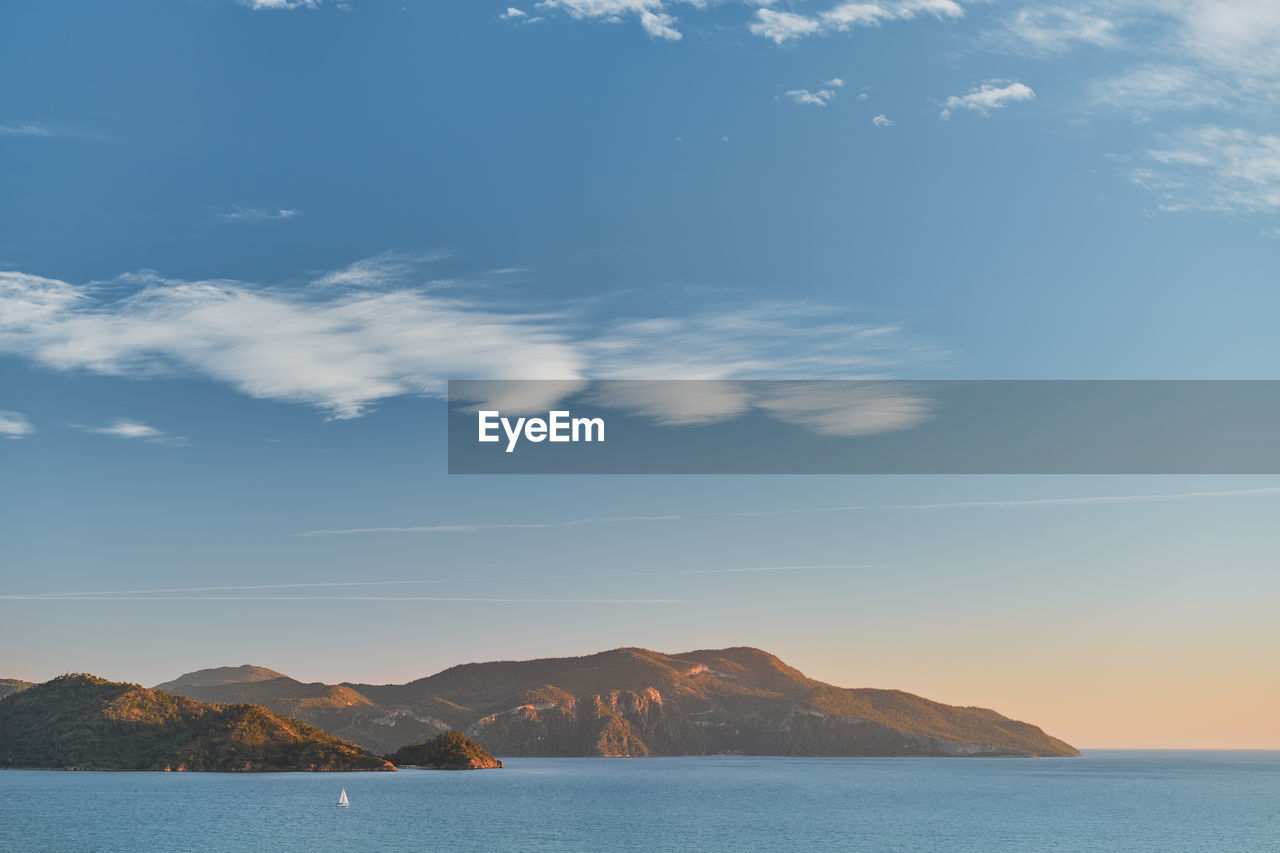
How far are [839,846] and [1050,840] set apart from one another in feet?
121

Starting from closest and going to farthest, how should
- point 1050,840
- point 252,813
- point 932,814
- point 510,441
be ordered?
point 510,441 → point 1050,840 → point 252,813 → point 932,814

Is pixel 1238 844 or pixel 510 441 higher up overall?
pixel 510 441

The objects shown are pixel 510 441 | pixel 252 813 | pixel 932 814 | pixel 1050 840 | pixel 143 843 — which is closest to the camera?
pixel 510 441

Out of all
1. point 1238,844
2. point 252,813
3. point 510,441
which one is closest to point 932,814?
point 1238,844

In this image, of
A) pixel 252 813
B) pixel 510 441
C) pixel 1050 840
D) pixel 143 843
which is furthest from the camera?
pixel 252 813

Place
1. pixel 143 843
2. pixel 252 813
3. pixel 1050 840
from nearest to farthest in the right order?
pixel 143 843 < pixel 1050 840 < pixel 252 813

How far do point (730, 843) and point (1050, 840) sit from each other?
50045mm

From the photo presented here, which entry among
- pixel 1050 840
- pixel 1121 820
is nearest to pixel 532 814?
pixel 1050 840

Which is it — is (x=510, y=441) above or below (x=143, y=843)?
above

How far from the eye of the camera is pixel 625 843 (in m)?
145

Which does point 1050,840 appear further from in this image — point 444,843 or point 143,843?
point 143,843

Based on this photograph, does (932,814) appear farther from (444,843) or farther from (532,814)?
(444,843)

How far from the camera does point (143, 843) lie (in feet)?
464

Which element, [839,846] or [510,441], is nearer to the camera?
[510,441]
